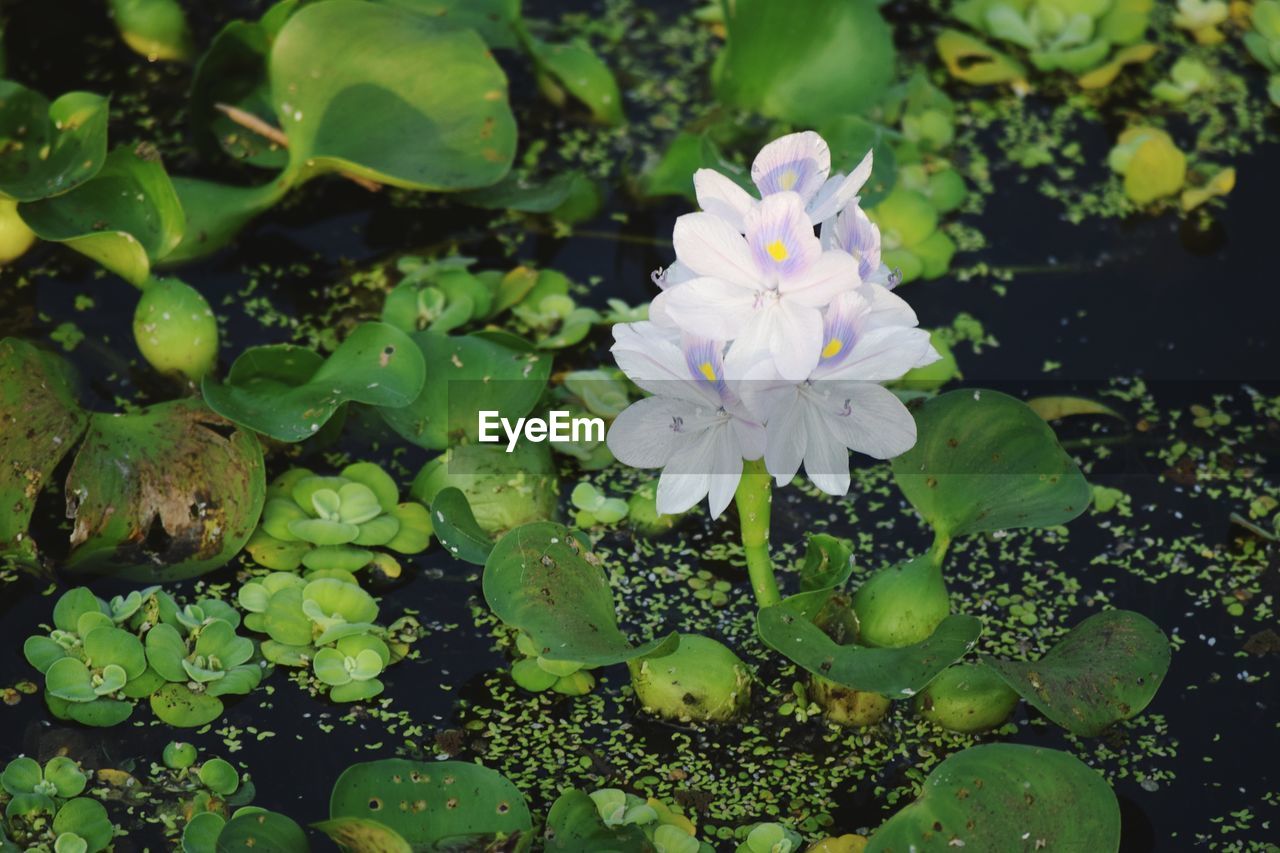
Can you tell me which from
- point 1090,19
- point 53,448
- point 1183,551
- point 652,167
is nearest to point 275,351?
A: point 53,448

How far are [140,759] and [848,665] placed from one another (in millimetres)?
892

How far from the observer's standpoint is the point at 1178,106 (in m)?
3.23

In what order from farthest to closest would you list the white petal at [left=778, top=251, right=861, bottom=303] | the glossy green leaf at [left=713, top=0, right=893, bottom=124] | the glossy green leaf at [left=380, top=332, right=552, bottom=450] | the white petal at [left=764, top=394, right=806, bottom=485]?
the glossy green leaf at [left=713, top=0, right=893, bottom=124], the glossy green leaf at [left=380, top=332, right=552, bottom=450], the white petal at [left=764, top=394, right=806, bottom=485], the white petal at [left=778, top=251, right=861, bottom=303]

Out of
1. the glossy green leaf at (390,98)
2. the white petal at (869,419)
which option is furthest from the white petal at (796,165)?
the glossy green leaf at (390,98)

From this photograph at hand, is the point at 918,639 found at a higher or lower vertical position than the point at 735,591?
higher

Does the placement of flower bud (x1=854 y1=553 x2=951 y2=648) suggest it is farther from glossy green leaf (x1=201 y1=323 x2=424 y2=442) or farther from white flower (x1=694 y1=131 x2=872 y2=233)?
glossy green leaf (x1=201 y1=323 x2=424 y2=442)

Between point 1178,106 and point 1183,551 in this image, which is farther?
point 1178,106

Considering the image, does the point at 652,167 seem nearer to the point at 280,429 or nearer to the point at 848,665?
the point at 280,429

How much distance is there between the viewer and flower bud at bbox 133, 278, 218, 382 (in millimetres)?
2375

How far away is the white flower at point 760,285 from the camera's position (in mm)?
1598

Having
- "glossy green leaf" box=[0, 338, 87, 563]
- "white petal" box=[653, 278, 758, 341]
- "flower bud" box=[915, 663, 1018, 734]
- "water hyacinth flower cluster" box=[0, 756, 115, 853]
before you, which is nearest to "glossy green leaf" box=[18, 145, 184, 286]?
"glossy green leaf" box=[0, 338, 87, 563]

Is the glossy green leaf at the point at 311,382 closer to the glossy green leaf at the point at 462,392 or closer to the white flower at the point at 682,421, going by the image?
the glossy green leaf at the point at 462,392

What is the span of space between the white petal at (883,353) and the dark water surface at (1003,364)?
0.61 meters

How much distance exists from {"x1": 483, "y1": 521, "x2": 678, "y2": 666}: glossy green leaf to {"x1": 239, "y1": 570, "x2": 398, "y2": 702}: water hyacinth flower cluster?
0.29 metres
